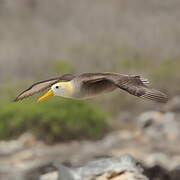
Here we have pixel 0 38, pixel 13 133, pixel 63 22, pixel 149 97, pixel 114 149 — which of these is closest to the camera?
pixel 149 97

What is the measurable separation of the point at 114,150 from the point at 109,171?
5.38 metres

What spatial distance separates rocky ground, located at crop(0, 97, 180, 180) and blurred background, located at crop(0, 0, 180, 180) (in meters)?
0.02

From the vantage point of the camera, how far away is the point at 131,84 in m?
9.24

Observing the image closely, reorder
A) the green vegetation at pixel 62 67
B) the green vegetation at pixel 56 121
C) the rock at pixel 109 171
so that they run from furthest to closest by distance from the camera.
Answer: the green vegetation at pixel 62 67 → the green vegetation at pixel 56 121 → the rock at pixel 109 171

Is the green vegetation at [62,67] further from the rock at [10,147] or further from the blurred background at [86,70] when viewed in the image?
the rock at [10,147]

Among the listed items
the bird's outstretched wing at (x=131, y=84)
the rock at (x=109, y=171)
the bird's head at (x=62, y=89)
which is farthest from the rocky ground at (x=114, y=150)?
the bird's outstretched wing at (x=131, y=84)

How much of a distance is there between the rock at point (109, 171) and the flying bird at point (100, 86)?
1.50m

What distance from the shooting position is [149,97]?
888cm

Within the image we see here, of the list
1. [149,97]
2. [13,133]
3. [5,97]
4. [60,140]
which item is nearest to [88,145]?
[60,140]

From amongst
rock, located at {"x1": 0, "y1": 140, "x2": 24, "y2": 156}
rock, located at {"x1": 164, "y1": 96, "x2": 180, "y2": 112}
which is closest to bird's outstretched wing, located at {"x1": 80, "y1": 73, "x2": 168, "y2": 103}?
rock, located at {"x1": 0, "y1": 140, "x2": 24, "y2": 156}

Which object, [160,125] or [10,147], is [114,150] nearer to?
[160,125]

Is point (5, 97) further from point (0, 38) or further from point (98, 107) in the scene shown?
point (0, 38)

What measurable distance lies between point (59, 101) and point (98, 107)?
163cm

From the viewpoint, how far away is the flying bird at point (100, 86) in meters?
9.01
